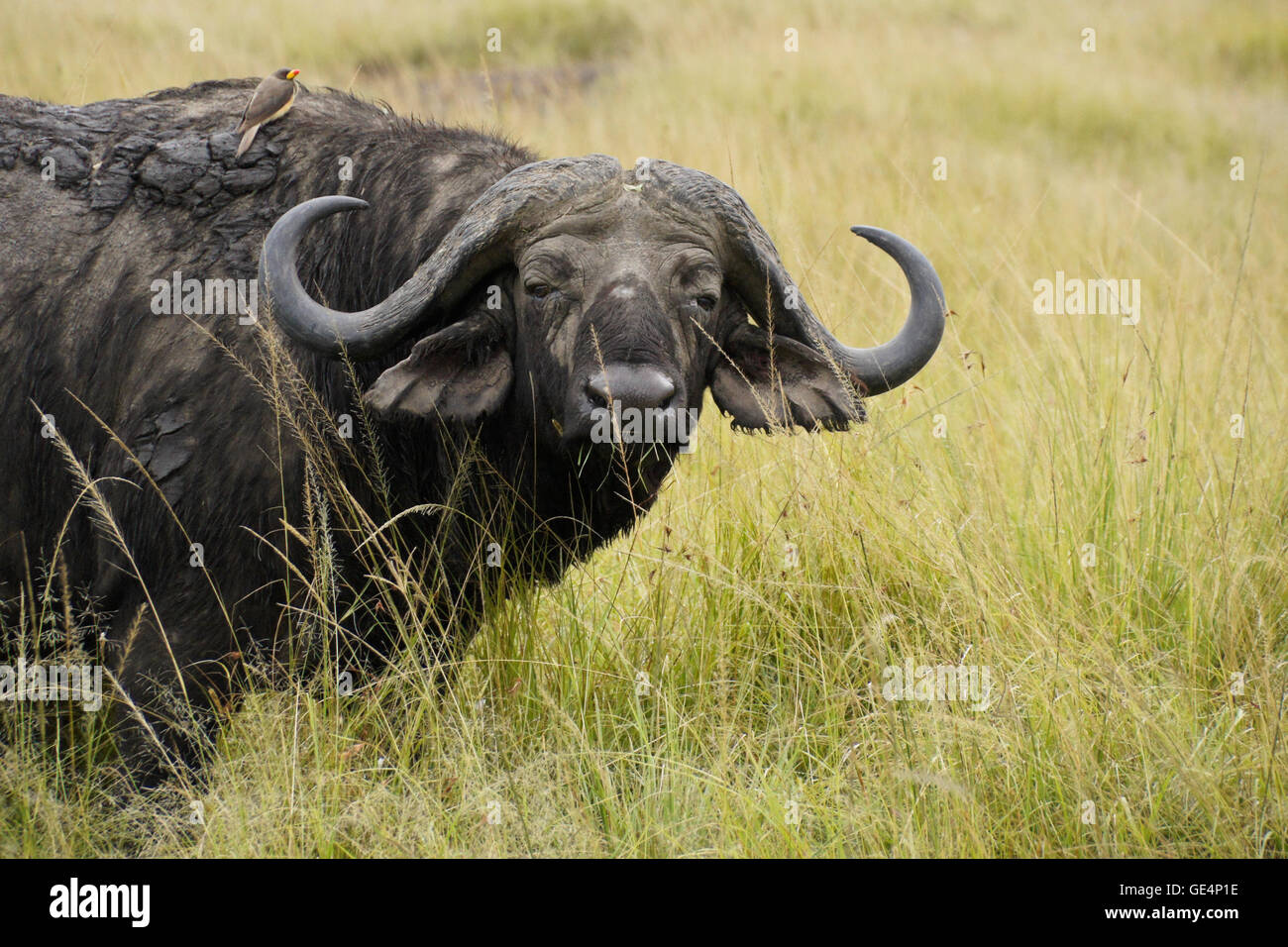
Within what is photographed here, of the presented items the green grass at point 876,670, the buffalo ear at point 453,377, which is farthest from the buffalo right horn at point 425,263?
the green grass at point 876,670

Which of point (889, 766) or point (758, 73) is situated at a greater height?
point (758, 73)

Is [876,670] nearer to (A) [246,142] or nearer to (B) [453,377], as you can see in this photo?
(B) [453,377]

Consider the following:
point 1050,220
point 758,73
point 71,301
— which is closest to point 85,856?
point 71,301

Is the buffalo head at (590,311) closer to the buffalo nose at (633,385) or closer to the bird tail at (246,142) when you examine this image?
the buffalo nose at (633,385)

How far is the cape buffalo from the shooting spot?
146 inches

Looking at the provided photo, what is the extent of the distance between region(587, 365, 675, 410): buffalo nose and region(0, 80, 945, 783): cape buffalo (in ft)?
0.08

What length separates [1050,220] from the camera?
9523 millimetres

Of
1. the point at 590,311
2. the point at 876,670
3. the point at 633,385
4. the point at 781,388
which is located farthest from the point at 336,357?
the point at 876,670

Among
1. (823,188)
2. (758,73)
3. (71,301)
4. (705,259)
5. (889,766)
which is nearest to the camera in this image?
(889,766)

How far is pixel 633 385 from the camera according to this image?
331 centimetres

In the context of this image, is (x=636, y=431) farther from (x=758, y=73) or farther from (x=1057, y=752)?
(x=758, y=73)

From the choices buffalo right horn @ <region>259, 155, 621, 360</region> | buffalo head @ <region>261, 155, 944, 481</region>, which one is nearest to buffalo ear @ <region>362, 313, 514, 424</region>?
buffalo head @ <region>261, 155, 944, 481</region>

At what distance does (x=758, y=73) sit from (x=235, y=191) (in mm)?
8855

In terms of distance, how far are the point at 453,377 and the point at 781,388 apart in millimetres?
1009
